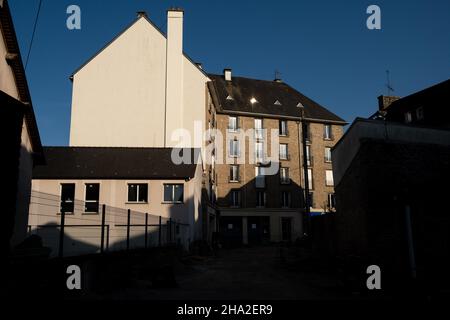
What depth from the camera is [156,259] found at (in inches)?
622

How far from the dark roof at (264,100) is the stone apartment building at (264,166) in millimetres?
117

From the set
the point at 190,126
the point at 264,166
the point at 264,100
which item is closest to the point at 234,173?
the point at 264,166

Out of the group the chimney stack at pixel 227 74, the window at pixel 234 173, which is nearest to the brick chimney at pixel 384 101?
the window at pixel 234 173

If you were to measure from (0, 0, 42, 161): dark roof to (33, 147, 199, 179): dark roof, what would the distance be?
22.0 feet

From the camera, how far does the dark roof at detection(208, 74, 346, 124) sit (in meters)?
45.2

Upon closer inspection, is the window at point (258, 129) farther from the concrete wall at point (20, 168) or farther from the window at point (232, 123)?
the concrete wall at point (20, 168)

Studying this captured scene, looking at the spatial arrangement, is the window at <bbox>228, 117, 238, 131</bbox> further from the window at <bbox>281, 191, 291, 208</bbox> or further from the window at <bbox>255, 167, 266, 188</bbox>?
the window at <bbox>281, 191, 291, 208</bbox>

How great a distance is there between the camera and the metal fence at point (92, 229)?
392 inches

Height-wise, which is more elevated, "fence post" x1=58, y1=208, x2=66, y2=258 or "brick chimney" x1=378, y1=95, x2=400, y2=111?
"brick chimney" x1=378, y1=95, x2=400, y2=111

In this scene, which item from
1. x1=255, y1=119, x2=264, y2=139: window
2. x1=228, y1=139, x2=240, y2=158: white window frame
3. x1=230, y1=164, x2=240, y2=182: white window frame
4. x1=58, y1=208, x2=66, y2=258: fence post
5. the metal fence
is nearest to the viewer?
x1=58, y1=208, x2=66, y2=258: fence post

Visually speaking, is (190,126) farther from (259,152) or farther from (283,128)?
(283,128)

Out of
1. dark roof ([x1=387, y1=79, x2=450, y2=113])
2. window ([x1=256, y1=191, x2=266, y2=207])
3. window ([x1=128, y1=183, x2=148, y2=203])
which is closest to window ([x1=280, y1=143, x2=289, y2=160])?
window ([x1=256, y1=191, x2=266, y2=207])
